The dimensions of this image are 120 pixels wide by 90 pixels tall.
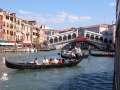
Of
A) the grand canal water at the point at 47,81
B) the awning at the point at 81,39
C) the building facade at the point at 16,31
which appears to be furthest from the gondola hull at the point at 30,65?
the awning at the point at 81,39

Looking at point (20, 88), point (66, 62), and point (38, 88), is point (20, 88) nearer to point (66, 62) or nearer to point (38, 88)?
point (38, 88)

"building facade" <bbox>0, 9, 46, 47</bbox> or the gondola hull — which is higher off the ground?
"building facade" <bbox>0, 9, 46, 47</bbox>

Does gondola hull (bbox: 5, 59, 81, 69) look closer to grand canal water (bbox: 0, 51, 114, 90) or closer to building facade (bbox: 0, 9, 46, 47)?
grand canal water (bbox: 0, 51, 114, 90)

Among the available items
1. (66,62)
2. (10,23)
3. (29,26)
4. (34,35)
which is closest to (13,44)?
(10,23)

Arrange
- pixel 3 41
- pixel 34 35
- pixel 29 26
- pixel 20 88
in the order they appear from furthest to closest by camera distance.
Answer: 1. pixel 34 35
2. pixel 29 26
3. pixel 3 41
4. pixel 20 88

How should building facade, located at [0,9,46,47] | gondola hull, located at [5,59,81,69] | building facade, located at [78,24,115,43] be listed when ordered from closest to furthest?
gondola hull, located at [5,59,81,69] → building facade, located at [0,9,46,47] → building facade, located at [78,24,115,43]

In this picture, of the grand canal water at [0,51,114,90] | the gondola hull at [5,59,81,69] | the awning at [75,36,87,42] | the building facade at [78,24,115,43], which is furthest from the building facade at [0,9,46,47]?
the grand canal water at [0,51,114,90]

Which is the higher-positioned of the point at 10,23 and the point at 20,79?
the point at 10,23

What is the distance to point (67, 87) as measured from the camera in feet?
44.0

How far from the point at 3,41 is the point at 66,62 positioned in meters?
30.0

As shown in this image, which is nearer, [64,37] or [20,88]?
[20,88]

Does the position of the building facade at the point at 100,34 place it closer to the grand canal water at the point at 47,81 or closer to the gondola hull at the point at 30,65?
the gondola hull at the point at 30,65

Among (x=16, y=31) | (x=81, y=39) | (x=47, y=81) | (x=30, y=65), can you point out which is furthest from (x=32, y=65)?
(x=81, y=39)

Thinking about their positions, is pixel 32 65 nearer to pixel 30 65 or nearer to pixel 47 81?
pixel 30 65
